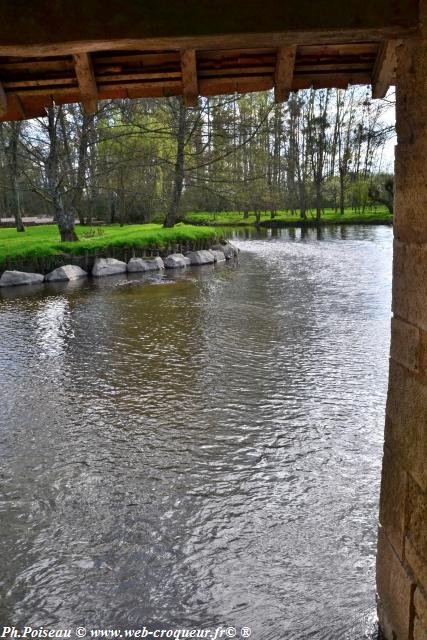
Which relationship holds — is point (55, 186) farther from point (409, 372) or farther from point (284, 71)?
point (409, 372)

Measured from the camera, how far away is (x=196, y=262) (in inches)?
877

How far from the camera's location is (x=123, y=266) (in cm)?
2031

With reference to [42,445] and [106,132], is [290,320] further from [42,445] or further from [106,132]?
[106,132]

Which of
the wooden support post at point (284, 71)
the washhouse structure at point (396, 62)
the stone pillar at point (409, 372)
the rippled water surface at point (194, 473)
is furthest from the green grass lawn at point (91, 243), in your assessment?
the stone pillar at point (409, 372)

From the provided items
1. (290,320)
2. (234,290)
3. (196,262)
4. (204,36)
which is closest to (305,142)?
(196,262)

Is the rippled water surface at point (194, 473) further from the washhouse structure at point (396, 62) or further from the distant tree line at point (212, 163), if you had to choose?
the distant tree line at point (212, 163)

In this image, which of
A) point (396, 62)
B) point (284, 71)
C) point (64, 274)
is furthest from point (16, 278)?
point (396, 62)

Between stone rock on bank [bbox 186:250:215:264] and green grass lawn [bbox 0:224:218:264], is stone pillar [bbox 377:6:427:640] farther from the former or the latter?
stone rock on bank [bbox 186:250:215:264]

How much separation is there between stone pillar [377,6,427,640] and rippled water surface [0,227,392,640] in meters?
0.88

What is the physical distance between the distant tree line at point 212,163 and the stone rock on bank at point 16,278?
5.94m

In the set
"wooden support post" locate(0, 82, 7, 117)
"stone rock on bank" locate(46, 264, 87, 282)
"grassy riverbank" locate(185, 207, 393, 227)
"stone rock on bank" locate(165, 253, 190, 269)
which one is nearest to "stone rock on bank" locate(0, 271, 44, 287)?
"stone rock on bank" locate(46, 264, 87, 282)

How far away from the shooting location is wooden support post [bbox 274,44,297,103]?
3559mm

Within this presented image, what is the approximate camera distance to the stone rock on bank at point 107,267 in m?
19.6

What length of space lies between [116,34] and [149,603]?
145 inches
